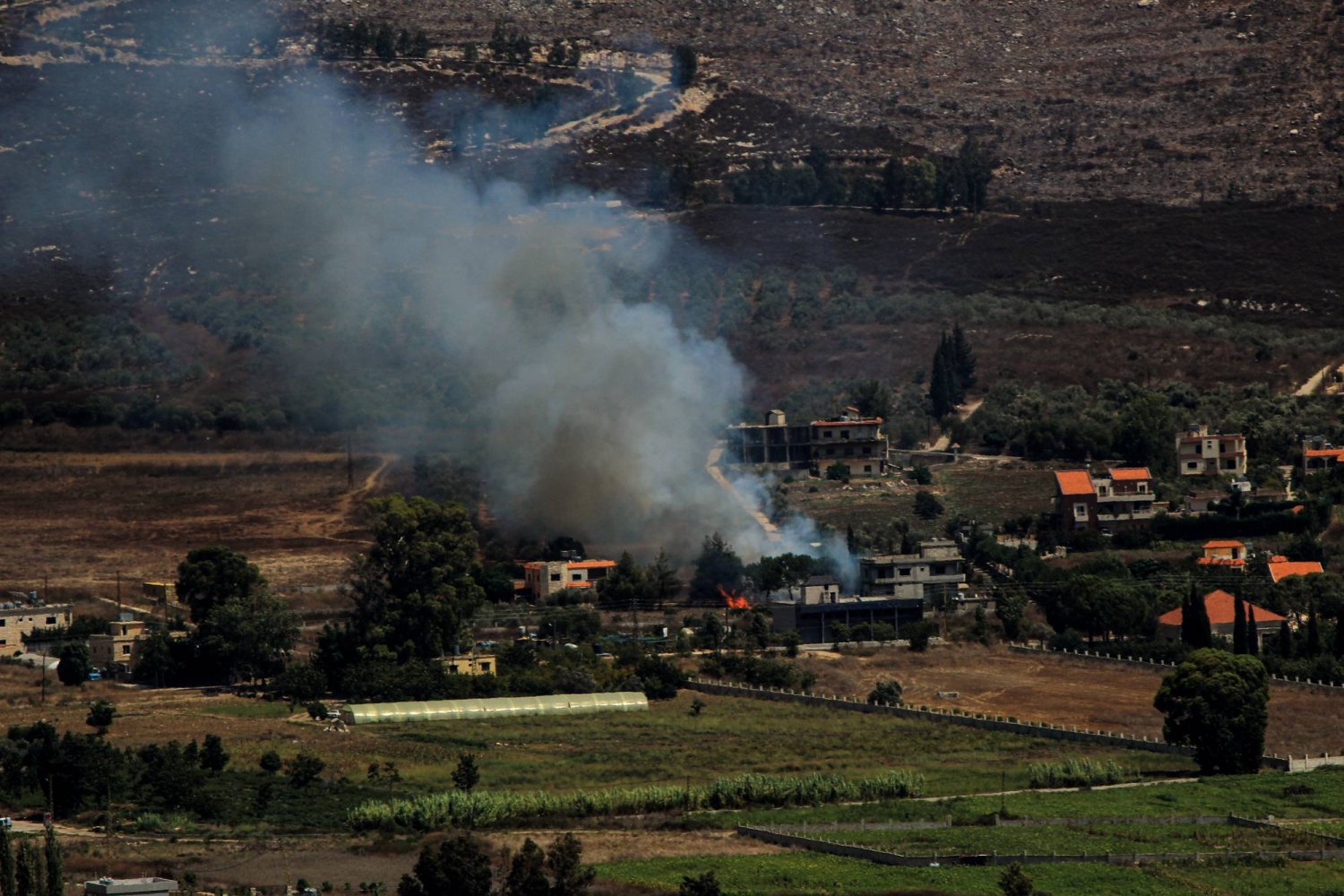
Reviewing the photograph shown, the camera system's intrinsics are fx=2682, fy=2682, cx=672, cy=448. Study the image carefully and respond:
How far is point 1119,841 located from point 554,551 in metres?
38.4

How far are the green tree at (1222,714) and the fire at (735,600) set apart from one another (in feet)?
69.9

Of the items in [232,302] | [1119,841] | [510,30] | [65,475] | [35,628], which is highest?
[510,30]

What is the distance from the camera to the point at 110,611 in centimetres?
8738

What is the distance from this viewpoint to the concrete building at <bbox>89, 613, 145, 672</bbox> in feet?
268

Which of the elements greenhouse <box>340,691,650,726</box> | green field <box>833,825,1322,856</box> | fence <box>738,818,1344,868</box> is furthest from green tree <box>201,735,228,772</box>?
fence <box>738,818,1344,868</box>

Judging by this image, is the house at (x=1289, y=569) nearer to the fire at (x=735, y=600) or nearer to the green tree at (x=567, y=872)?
the fire at (x=735, y=600)

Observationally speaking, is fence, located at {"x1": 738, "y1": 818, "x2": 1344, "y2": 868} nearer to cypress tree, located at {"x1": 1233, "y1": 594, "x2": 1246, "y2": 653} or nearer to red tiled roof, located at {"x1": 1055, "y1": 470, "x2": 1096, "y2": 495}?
cypress tree, located at {"x1": 1233, "y1": 594, "x2": 1246, "y2": 653}

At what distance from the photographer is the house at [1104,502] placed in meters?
96.6

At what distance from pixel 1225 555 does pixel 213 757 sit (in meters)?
40.1

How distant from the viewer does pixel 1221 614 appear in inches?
3322

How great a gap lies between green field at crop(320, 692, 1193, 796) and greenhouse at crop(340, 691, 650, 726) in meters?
0.64

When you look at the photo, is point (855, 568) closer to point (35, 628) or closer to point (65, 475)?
point (35, 628)

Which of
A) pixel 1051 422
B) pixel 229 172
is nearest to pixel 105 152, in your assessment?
pixel 229 172

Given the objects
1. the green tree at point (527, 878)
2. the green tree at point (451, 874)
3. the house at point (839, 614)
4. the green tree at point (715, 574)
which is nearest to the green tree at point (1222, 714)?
the house at point (839, 614)
